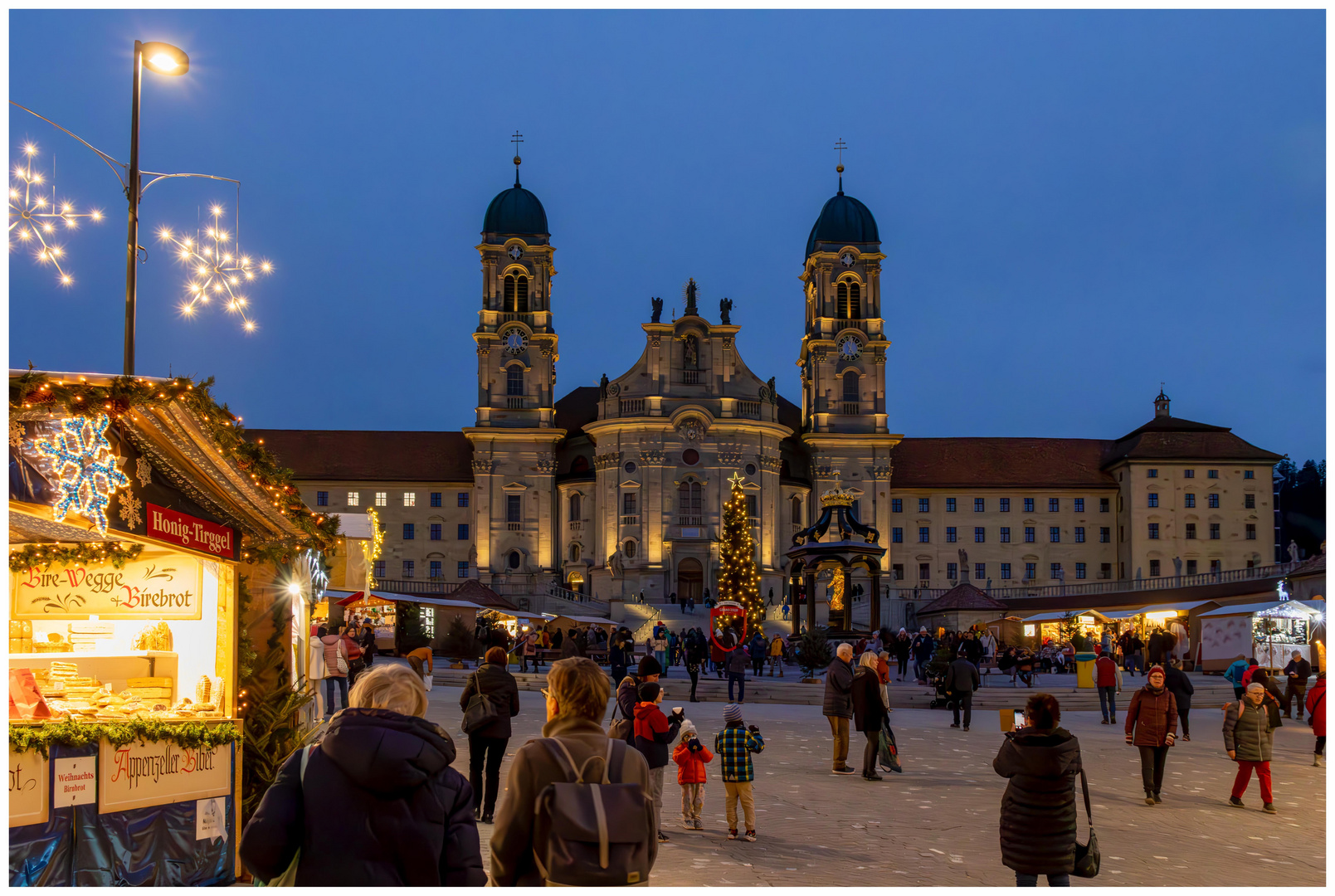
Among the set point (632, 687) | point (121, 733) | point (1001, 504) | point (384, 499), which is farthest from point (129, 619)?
point (1001, 504)

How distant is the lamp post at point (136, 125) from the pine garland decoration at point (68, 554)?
1.64 m

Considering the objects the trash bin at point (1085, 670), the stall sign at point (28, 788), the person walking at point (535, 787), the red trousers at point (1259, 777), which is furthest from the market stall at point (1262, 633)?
the person walking at point (535, 787)

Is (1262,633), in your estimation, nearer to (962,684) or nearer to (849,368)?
(962,684)

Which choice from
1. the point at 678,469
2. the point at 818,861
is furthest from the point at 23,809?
the point at 678,469

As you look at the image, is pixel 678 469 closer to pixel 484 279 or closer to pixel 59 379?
pixel 484 279

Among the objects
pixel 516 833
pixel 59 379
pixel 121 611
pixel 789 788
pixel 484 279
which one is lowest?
pixel 789 788

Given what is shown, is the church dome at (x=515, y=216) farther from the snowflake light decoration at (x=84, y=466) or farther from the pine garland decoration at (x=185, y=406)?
the snowflake light decoration at (x=84, y=466)

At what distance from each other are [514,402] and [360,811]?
69.9 m

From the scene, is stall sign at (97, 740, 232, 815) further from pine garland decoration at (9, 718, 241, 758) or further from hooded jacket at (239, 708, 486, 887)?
hooded jacket at (239, 708, 486, 887)

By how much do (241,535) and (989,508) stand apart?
69967mm

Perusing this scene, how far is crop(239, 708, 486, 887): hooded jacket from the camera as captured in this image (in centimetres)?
482

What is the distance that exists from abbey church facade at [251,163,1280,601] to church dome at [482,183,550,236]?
0.12 m

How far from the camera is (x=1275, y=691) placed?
1891 cm

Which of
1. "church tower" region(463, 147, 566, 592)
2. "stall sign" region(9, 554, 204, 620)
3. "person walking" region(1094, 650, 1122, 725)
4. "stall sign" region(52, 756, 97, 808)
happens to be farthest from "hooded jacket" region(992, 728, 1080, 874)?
"church tower" region(463, 147, 566, 592)
